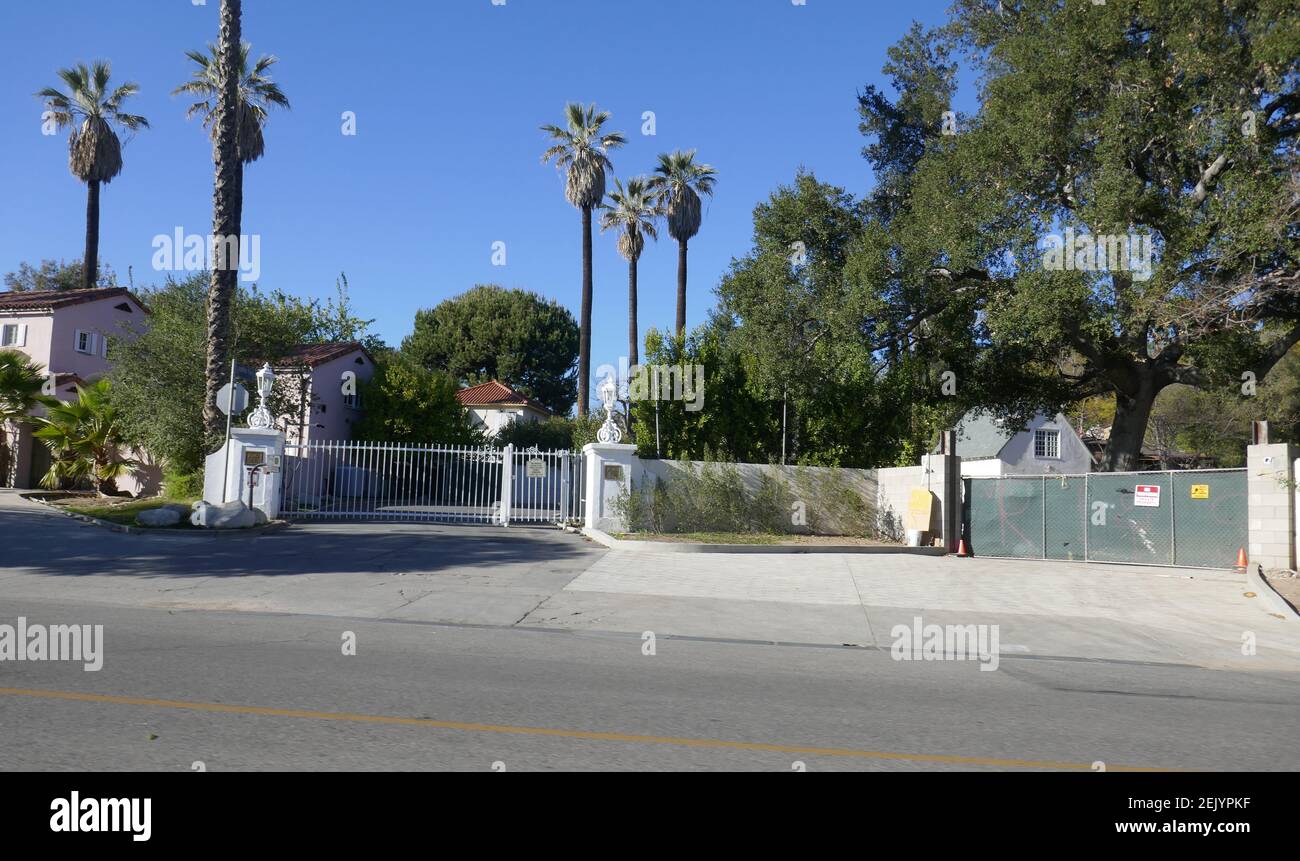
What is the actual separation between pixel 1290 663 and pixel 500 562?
10.5 meters

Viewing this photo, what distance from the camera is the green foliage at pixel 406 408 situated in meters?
32.1

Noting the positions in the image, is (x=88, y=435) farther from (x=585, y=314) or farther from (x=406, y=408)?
(x=585, y=314)

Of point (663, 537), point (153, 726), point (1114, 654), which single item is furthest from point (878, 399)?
point (153, 726)

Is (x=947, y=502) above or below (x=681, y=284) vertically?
below

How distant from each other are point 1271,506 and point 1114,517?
→ 8.86ft

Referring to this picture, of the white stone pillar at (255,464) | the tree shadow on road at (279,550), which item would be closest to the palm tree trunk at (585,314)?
the white stone pillar at (255,464)

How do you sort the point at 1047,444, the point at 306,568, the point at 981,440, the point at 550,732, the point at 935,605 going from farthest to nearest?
the point at 1047,444
the point at 981,440
the point at 306,568
the point at 935,605
the point at 550,732

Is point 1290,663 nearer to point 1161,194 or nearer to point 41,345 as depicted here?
point 1161,194

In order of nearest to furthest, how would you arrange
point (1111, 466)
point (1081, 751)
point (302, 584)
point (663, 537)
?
point (1081, 751)
point (302, 584)
point (663, 537)
point (1111, 466)

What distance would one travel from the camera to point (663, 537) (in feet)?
59.8

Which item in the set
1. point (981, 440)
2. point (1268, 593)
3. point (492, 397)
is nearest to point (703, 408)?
point (1268, 593)

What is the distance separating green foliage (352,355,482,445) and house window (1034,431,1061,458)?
92.1ft

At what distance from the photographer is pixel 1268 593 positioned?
40.8 ft

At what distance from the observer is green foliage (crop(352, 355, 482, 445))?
3206 cm
